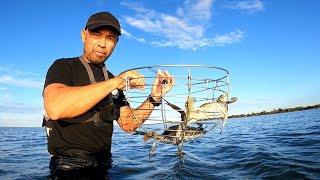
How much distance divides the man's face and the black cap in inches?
3.5

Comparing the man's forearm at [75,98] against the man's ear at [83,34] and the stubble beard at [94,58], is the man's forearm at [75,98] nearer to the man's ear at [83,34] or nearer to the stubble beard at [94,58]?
the stubble beard at [94,58]

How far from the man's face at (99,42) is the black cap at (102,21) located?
0.09m

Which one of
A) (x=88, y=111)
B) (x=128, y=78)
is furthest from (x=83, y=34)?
(x=128, y=78)

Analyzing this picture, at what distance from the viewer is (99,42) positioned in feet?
13.8

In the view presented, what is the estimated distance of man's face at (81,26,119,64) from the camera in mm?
4160

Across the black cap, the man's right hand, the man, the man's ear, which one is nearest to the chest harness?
the man

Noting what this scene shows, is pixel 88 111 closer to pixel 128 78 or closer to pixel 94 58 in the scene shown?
pixel 94 58

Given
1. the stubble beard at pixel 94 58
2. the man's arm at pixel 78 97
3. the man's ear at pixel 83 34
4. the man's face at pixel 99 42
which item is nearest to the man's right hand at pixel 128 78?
the man's arm at pixel 78 97

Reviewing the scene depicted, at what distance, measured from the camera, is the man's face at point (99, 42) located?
4.16 m

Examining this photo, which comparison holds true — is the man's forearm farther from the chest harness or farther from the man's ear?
the man's ear

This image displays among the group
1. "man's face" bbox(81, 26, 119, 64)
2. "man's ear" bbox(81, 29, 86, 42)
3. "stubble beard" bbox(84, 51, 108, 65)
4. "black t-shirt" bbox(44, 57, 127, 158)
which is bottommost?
"black t-shirt" bbox(44, 57, 127, 158)

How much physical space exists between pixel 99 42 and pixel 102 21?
1.11 ft

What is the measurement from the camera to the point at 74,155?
427cm

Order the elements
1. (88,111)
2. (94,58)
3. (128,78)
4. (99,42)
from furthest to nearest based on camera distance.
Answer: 1. (94,58)
2. (88,111)
3. (99,42)
4. (128,78)
